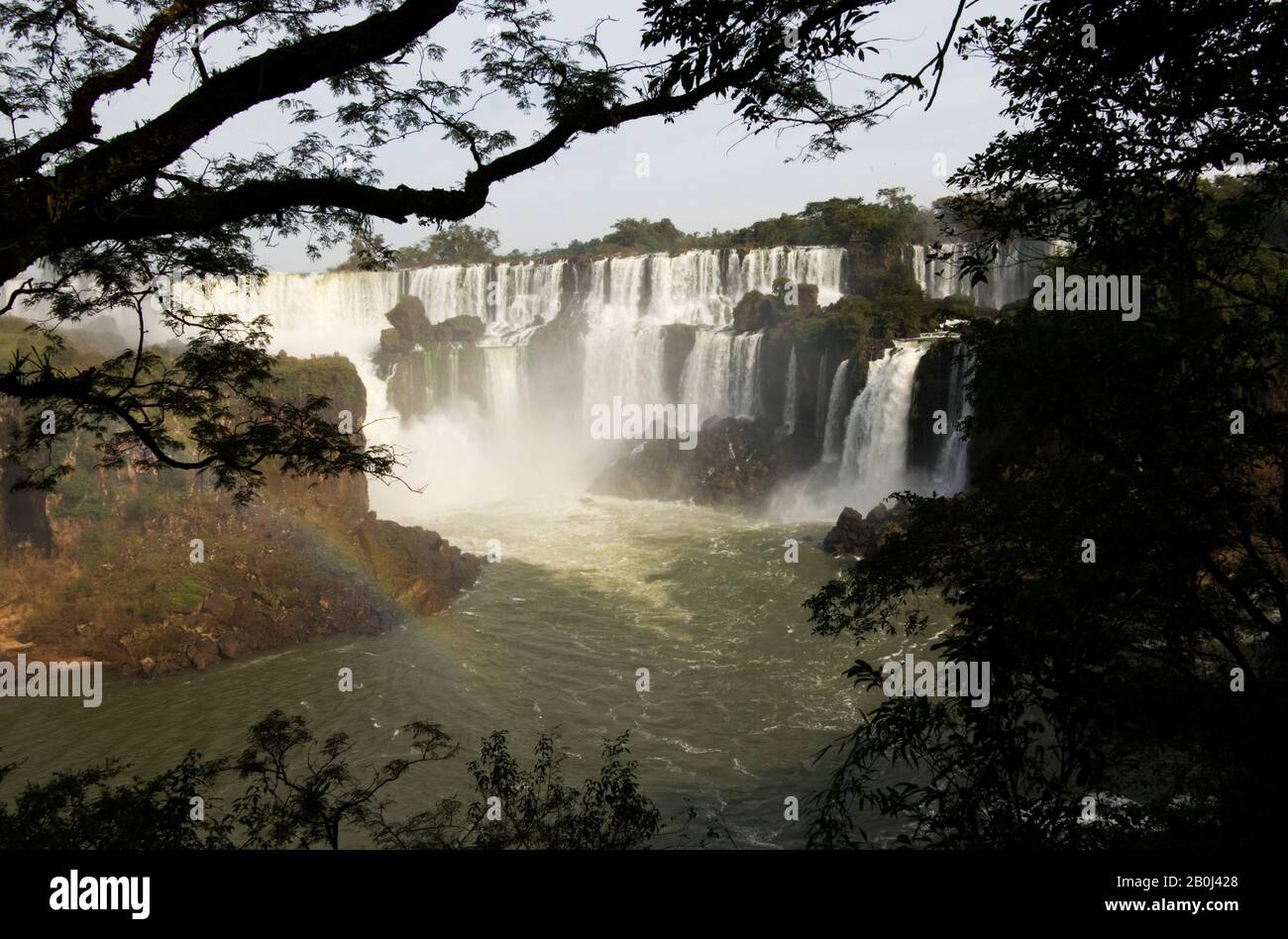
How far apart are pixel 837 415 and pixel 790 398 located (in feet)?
9.09

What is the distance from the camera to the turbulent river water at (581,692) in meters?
10.4

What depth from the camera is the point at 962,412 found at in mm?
20172

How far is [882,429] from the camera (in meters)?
22.5

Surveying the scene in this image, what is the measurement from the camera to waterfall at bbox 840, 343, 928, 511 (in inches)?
865

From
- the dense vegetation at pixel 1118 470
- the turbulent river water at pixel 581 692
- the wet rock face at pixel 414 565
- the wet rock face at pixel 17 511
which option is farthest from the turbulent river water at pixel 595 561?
the dense vegetation at pixel 1118 470

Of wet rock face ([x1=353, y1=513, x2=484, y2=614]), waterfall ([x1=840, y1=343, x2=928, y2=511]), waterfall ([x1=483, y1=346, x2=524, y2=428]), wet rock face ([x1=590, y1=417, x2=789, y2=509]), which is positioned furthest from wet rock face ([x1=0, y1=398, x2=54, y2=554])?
waterfall ([x1=840, y1=343, x2=928, y2=511])

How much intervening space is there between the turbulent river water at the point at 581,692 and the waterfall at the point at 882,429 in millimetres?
4659

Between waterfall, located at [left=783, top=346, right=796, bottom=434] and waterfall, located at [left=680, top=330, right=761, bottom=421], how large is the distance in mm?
1139

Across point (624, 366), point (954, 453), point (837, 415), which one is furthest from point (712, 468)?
point (954, 453)

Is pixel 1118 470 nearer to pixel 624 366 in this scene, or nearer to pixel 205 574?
pixel 205 574

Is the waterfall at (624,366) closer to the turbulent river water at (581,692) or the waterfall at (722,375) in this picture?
the waterfall at (722,375)

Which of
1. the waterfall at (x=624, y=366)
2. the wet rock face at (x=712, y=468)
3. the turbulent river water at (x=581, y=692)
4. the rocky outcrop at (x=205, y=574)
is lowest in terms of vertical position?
the turbulent river water at (x=581, y=692)

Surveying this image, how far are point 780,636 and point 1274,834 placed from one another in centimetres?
1168
